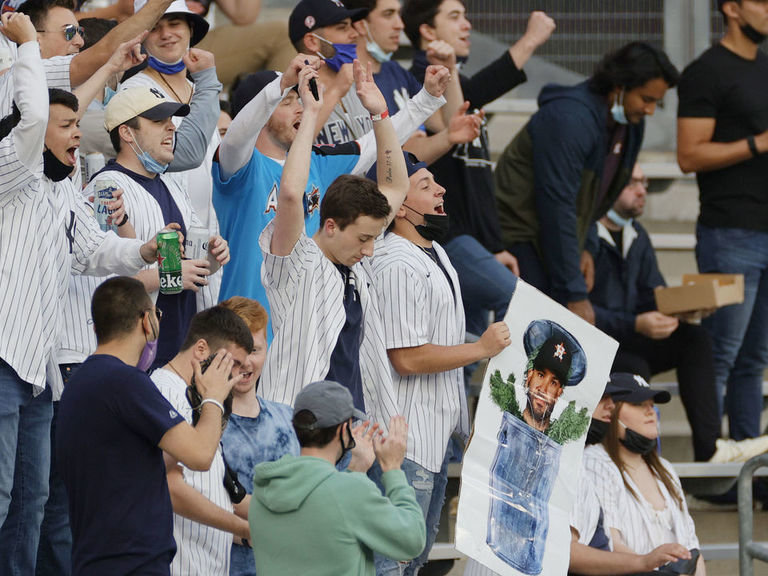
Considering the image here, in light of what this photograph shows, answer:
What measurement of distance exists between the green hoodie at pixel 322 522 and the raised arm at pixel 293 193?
3.49 ft

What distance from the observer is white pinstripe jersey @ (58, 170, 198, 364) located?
4883mm

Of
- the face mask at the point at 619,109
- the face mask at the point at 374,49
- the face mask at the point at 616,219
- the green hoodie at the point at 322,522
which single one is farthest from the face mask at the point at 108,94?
the face mask at the point at 616,219

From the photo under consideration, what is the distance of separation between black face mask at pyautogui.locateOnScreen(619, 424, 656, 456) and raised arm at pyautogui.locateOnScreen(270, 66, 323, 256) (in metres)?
1.92

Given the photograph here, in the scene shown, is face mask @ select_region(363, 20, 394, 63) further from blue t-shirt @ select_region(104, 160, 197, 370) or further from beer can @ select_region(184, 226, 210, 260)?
beer can @ select_region(184, 226, 210, 260)

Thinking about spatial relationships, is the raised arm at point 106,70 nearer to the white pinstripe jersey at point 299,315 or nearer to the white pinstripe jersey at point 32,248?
the white pinstripe jersey at point 32,248

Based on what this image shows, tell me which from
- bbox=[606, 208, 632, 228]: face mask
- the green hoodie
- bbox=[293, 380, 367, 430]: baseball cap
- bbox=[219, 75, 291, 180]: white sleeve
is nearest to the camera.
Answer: the green hoodie

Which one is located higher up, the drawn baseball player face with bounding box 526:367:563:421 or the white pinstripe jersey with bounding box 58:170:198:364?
the white pinstripe jersey with bounding box 58:170:198:364

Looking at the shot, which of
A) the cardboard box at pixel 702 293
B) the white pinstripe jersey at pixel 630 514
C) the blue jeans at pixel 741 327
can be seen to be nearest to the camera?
the white pinstripe jersey at pixel 630 514

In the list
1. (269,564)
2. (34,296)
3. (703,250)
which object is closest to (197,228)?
(34,296)

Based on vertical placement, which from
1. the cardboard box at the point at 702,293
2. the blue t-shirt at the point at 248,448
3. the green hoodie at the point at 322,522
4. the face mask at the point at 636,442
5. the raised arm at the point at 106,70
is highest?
the raised arm at the point at 106,70

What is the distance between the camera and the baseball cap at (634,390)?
5.89 m

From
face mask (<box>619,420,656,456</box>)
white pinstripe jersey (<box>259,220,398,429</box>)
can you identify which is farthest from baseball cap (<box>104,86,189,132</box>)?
face mask (<box>619,420,656,456</box>)

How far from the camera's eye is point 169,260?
179 inches

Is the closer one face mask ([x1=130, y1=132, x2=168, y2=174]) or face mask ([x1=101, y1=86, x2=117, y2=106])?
face mask ([x1=130, y1=132, x2=168, y2=174])
